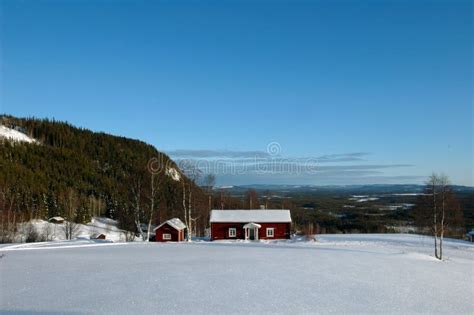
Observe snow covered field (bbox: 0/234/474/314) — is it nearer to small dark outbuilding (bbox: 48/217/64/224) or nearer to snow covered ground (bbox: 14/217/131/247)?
snow covered ground (bbox: 14/217/131/247)

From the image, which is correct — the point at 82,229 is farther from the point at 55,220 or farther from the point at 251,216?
the point at 251,216

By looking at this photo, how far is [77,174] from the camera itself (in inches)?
3061

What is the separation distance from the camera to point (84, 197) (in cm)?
6912

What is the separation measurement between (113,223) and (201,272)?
199 feet

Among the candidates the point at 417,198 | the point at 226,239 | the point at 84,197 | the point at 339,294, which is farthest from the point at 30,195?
the point at 339,294

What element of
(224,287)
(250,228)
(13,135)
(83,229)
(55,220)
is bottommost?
(83,229)

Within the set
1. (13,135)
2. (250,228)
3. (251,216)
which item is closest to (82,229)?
(251,216)

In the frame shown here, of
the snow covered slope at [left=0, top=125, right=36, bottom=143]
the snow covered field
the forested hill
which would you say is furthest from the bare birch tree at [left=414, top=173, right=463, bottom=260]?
the snow covered slope at [left=0, top=125, right=36, bottom=143]

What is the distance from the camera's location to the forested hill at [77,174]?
175 ft

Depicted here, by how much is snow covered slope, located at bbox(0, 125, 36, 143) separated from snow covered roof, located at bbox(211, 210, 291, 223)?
6425 cm

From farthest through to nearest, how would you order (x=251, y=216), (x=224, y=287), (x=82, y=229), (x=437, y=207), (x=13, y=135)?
(x=13, y=135), (x=82, y=229), (x=251, y=216), (x=437, y=207), (x=224, y=287)

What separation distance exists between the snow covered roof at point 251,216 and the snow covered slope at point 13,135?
211ft

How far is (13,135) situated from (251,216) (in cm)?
7159

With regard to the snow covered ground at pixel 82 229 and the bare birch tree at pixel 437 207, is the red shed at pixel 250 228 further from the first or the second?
the snow covered ground at pixel 82 229
